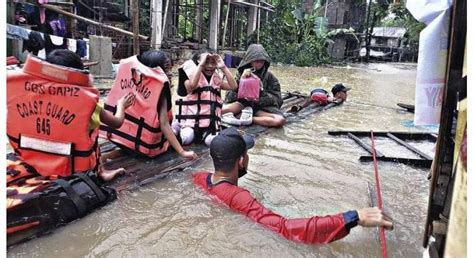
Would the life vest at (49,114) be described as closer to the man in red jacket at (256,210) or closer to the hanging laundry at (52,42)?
the man in red jacket at (256,210)

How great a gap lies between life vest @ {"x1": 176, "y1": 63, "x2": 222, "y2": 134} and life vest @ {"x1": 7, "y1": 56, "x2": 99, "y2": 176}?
1.75m

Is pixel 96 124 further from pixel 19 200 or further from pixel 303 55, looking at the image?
pixel 303 55

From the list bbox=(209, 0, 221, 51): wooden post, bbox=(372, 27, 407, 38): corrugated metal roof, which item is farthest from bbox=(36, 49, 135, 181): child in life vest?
bbox=(372, 27, 407, 38): corrugated metal roof

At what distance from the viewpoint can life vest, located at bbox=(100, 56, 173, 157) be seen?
12.5 feet

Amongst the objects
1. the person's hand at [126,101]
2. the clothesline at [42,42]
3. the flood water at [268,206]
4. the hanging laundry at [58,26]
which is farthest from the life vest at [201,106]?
the hanging laundry at [58,26]

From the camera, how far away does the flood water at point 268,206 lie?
2.55m

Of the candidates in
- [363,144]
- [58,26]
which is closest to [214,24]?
[58,26]

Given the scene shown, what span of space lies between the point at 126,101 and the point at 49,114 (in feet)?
2.88

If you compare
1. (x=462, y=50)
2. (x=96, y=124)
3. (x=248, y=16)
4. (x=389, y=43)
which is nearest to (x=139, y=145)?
(x=96, y=124)

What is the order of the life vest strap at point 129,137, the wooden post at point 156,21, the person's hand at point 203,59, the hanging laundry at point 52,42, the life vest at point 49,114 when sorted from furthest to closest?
the wooden post at point 156,21 < the hanging laundry at point 52,42 < the person's hand at point 203,59 < the life vest strap at point 129,137 < the life vest at point 49,114

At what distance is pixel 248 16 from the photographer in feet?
64.0

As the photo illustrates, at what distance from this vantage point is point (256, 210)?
2678mm

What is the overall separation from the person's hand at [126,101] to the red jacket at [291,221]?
3.78 ft

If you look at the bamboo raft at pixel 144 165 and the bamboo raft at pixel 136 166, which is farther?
the bamboo raft at pixel 144 165
